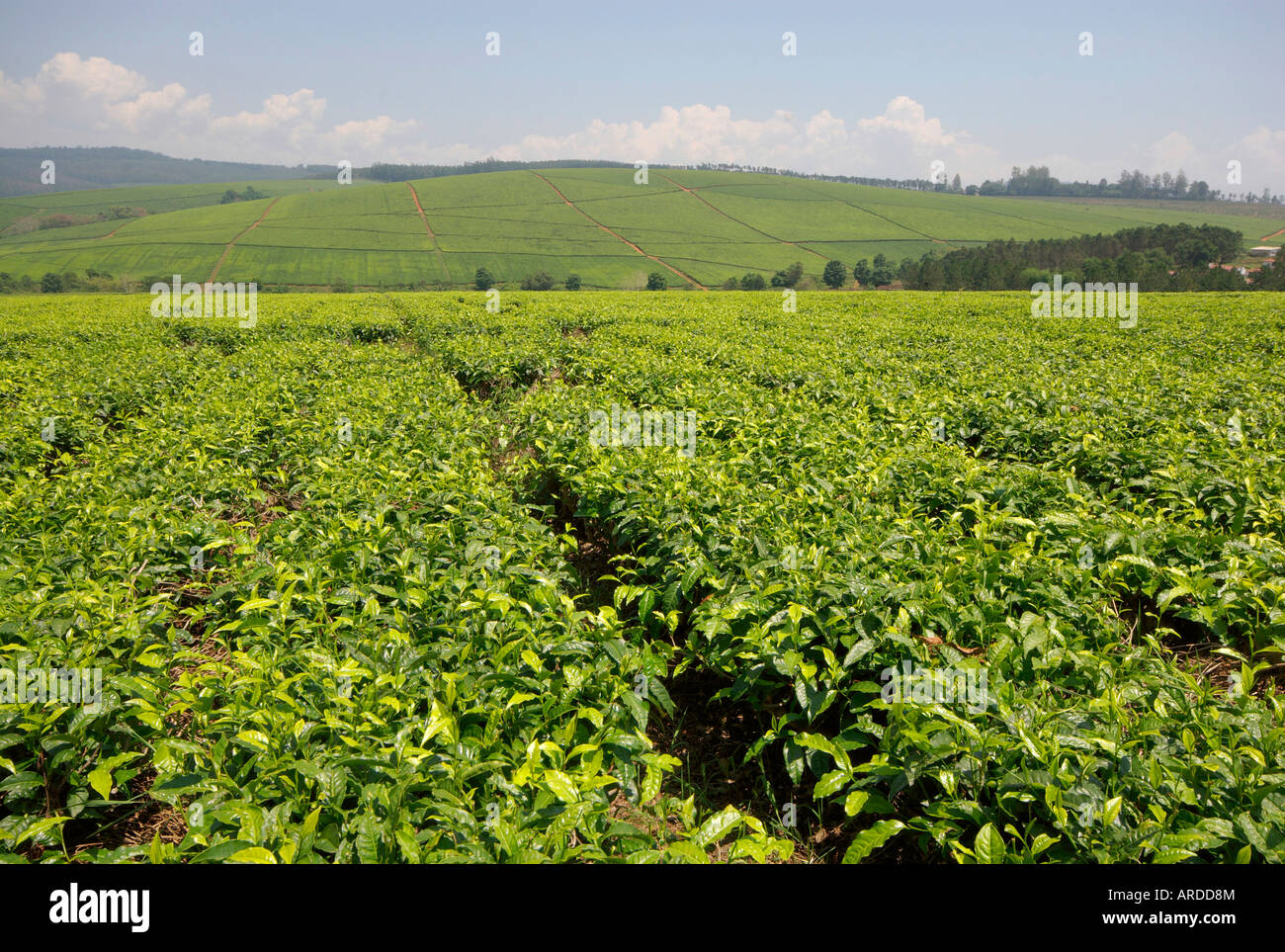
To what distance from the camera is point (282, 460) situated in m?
6.61

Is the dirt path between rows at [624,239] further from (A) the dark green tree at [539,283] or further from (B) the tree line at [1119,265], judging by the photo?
(B) the tree line at [1119,265]

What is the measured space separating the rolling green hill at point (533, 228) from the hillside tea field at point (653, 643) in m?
71.6

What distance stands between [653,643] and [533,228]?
333ft

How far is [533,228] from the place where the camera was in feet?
315

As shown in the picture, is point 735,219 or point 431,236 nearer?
point 431,236

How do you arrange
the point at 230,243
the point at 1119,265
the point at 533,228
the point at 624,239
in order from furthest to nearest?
the point at 533,228 < the point at 624,239 < the point at 230,243 < the point at 1119,265

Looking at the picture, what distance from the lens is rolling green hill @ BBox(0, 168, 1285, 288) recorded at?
77.2 m

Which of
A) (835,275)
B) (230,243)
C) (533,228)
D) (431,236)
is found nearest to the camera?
(835,275)

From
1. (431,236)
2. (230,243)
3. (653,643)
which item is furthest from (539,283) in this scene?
(653,643)

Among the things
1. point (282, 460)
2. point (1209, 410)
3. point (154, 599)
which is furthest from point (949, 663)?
point (1209, 410)

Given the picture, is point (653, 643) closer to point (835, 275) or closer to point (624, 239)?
point (835, 275)

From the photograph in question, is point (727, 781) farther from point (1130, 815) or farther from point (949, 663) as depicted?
point (1130, 815)

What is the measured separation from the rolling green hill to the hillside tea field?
235 ft

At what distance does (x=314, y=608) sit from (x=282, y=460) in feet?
12.7
